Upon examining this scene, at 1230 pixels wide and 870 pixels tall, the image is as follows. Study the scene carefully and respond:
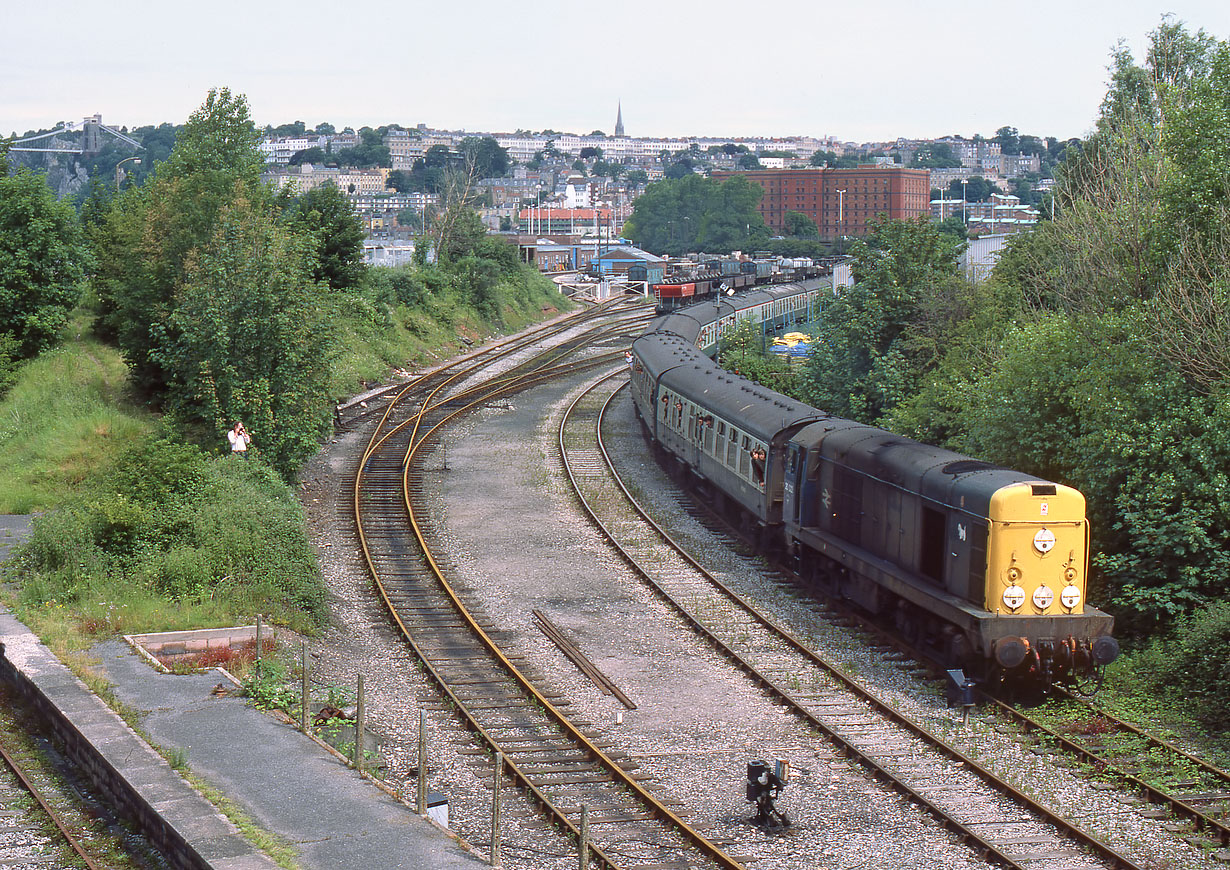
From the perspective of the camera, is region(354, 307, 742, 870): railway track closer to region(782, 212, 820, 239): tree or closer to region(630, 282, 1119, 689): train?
region(630, 282, 1119, 689): train

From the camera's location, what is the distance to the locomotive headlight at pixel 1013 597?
17047 mm

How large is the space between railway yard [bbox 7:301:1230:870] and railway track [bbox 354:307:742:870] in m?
0.05

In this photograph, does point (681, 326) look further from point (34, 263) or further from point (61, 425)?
point (61, 425)

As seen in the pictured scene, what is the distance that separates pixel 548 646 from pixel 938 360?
729 inches

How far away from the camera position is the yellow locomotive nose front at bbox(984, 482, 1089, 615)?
17.0 m

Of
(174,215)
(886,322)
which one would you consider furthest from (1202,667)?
(174,215)

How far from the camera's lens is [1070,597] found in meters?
17.3

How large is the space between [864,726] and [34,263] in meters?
29.7

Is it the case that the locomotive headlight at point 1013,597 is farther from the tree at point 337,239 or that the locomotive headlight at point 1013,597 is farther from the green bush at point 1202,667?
the tree at point 337,239

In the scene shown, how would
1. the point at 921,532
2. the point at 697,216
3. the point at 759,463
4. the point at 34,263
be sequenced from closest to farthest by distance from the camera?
the point at 921,532
the point at 759,463
the point at 34,263
the point at 697,216

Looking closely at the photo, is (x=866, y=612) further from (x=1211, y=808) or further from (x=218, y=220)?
(x=218, y=220)

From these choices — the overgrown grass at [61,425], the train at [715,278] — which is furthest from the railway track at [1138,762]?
the train at [715,278]

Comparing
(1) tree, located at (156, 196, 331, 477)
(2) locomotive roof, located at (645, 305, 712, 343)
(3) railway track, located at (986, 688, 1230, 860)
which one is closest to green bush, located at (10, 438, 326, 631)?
(1) tree, located at (156, 196, 331, 477)

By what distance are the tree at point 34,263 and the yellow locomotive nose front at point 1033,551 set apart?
29.0 meters
